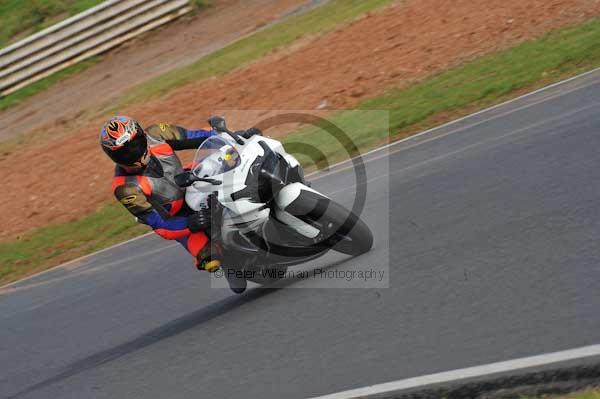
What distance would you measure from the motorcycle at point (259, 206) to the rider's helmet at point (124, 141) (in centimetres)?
45

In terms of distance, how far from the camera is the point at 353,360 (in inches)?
215

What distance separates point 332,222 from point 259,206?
68 centimetres

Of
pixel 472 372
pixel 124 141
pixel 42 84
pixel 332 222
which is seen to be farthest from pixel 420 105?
pixel 42 84

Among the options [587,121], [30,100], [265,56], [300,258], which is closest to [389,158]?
[587,121]

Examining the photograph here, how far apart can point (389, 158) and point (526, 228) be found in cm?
408

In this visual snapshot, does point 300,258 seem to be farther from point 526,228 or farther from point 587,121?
point 587,121

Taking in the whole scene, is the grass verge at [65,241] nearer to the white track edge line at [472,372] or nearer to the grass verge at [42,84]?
the white track edge line at [472,372]

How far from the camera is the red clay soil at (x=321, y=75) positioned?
14383 millimetres

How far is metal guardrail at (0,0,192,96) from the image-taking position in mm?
21328

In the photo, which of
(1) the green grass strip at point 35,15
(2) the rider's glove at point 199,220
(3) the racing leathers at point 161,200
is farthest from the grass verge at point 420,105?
(1) the green grass strip at point 35,15

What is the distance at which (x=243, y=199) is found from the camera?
6762 mm

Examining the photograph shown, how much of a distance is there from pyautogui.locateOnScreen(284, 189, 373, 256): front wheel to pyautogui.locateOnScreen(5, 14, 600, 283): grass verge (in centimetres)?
452

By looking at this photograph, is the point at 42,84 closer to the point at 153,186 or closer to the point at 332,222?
the point at 153,186

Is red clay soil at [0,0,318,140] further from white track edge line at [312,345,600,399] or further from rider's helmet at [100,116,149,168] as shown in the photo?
white track edge line at [312,345,600,399]
